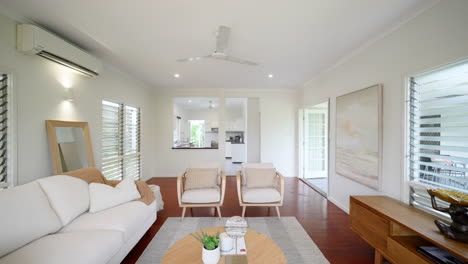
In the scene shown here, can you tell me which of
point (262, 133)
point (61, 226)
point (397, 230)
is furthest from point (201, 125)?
point (397, 230)

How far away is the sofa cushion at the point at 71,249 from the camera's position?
4.17 ft

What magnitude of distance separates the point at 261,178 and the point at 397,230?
5.60 feet

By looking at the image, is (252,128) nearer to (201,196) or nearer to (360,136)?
(360,136)

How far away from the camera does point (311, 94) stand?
4422 mm

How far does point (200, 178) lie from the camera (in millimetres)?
2924

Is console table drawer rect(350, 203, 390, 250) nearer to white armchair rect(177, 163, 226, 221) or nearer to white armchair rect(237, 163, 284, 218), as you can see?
white armchair rect(237, 163, 284, 218)

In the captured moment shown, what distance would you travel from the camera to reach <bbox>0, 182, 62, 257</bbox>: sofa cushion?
4.47ft

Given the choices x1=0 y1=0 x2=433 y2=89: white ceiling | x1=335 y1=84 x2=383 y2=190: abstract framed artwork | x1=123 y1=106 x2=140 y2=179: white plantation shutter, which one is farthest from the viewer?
x1=123 y1=106 x2=140 y2=179: white plantation shutter

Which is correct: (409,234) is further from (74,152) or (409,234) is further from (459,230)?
(74,152)

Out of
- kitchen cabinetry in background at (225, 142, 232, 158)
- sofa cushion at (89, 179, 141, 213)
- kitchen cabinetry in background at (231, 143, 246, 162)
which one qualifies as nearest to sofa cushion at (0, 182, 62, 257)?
sofa cushion at (89, 179, 141, 213)

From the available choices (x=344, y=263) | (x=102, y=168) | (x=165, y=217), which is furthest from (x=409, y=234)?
(x=102, y=168)

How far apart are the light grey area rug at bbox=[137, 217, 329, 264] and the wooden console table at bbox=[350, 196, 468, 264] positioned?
571mm

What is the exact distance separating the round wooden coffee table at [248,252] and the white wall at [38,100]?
1.96 metres

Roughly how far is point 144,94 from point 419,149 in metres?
5.38
